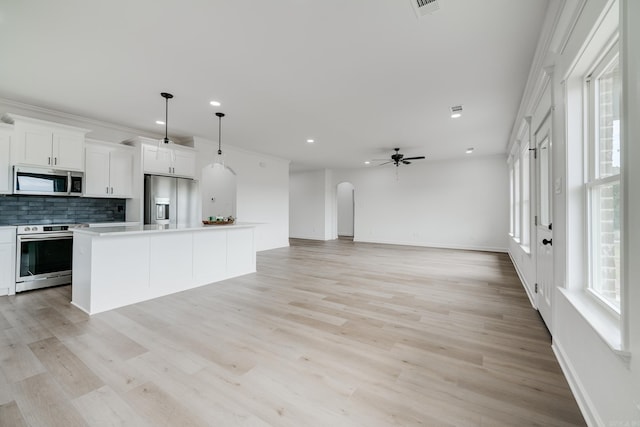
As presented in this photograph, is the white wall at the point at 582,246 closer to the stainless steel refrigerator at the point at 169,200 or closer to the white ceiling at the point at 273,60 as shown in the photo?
the white ceiling at the point at 273,60

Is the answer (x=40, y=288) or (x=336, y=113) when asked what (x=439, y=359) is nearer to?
(x=336, y=113)

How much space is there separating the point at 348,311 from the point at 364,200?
7045 mm

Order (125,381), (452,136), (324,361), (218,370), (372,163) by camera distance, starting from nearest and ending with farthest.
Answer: (125,381)
(218,370)
(324,361)
(452,136)
(372,163)

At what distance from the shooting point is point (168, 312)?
10.0ft

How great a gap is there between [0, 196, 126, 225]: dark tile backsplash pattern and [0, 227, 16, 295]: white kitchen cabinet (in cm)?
51

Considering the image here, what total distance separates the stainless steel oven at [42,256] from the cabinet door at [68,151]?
3.10 ft

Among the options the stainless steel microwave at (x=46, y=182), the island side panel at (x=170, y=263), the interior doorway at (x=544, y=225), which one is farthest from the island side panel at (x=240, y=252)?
the interior doorway at (x=544, y=225)

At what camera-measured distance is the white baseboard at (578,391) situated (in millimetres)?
1433

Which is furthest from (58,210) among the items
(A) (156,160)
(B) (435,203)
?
(B) (435,203)

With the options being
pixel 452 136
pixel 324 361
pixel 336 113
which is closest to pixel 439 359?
pixel 324 361

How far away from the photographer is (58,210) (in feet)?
14.5

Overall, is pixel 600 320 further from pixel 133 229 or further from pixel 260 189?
pixel 260 189

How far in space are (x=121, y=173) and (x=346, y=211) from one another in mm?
8460

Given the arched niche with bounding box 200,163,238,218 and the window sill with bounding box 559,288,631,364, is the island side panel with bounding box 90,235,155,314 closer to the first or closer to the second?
the window sill with bounding box 559,288,631,364
